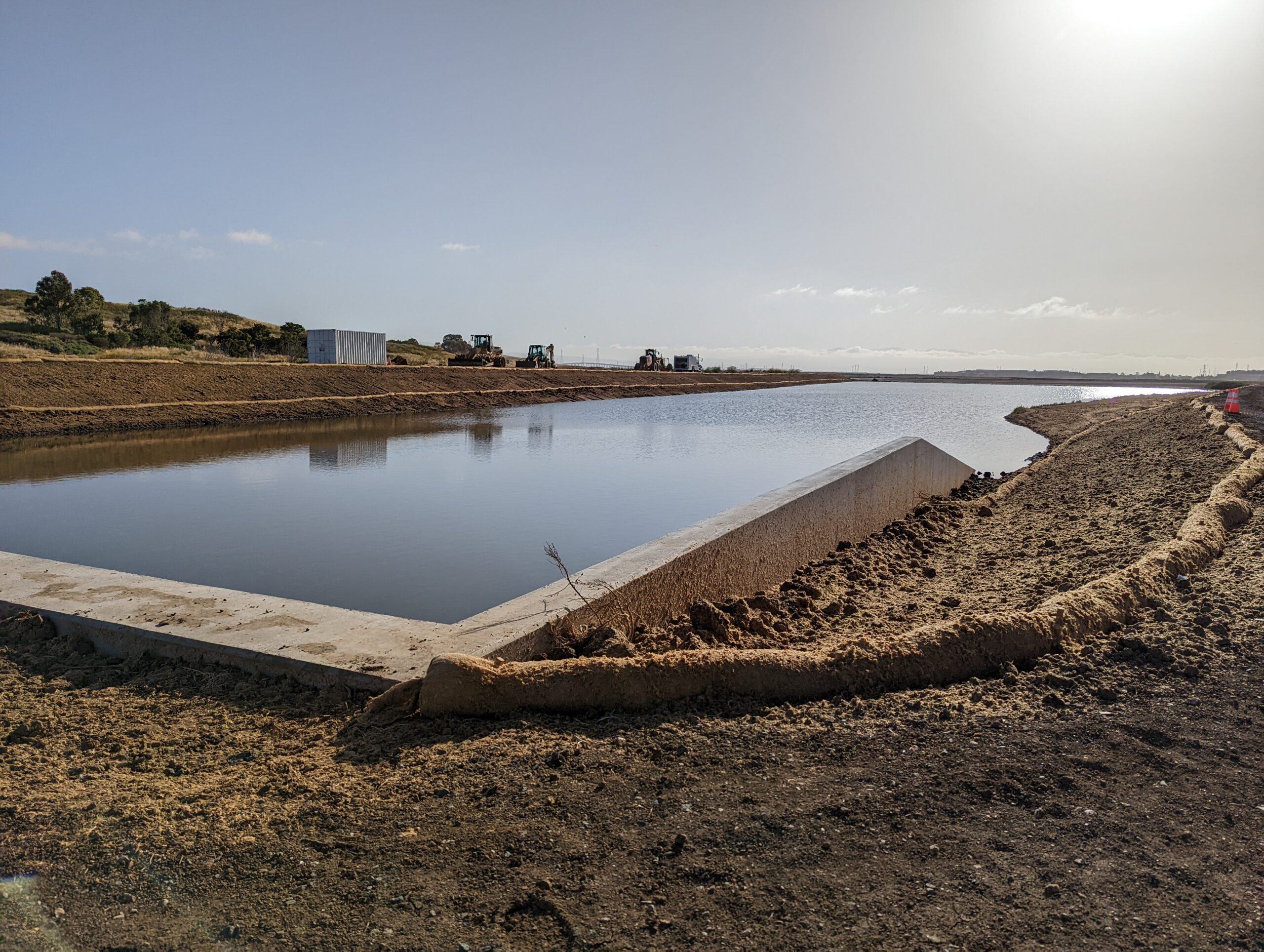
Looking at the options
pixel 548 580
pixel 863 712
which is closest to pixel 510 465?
pixel 548 580

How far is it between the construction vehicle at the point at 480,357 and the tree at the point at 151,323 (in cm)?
1891

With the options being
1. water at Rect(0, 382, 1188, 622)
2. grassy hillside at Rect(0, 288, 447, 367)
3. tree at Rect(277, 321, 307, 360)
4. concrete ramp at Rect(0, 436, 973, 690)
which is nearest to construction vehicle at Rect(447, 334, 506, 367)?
grassy hillside at Rect(0, 288, 447, 367)

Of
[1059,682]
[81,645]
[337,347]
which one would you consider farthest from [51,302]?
[1059,682]

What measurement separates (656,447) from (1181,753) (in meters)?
15.2

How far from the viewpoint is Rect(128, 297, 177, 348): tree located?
2005 inches

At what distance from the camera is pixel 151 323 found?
56.1m

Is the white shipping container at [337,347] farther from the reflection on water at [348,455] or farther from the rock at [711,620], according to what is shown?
the rock at [711,620]

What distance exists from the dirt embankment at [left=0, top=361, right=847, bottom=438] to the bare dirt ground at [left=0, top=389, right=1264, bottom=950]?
58.3 feet

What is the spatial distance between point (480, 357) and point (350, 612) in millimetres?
43703

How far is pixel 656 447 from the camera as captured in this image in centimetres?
1803

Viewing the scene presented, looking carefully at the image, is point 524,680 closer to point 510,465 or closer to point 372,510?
point 372,510

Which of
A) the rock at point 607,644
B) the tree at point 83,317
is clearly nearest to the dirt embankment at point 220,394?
the rock at point 607,644

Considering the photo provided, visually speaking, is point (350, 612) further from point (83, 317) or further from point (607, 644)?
point (83, 317)

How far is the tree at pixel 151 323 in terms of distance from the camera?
50.9 meters
